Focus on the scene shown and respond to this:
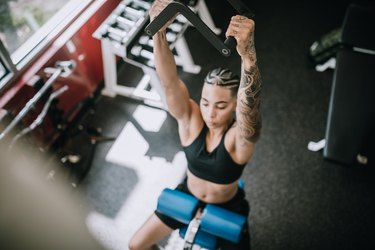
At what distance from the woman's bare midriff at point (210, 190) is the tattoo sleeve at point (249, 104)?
0.43m

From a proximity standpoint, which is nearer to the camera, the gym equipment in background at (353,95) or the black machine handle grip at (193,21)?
the black machine handle grip at (193,21)

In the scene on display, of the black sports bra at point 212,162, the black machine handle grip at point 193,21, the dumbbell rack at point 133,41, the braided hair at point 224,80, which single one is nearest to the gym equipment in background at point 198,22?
the black machine handle grip at point 193,21

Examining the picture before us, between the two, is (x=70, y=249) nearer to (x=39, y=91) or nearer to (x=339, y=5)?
(x=39, y=91)

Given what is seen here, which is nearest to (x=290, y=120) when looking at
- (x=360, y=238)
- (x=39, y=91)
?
(x=360, y=238)

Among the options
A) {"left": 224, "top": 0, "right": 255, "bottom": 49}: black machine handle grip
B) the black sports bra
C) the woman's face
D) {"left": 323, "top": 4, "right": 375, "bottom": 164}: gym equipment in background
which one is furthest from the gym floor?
{"left": 224, "top": 0, "right": 255, "bottom": 49}: black machine handle grip

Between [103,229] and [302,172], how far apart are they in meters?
1.53

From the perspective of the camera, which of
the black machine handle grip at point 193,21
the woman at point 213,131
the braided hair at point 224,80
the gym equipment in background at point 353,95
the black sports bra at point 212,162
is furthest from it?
the gym equipment in background at point 353,95

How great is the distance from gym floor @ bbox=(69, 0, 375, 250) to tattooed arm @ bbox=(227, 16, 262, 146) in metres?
1.12

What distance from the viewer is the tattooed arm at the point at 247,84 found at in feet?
3.34

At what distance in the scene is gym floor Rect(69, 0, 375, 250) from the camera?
2342 mm

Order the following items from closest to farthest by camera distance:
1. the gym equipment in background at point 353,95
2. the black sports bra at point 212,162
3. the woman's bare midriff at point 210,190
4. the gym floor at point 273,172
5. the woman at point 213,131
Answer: the woman at point 213,131 → the black sports bra at point 212,162 → the woman's bare midriff at point 210,190 → the gym equipment in background at point 353,95 → the gym floor at point 273,172

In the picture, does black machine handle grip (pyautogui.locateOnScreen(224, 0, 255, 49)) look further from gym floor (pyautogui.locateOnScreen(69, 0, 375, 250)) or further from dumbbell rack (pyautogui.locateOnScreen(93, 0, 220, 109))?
gym floor (pyautogui.locateOnScreen(69, 0, 375, 250))

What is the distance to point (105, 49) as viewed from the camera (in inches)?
108

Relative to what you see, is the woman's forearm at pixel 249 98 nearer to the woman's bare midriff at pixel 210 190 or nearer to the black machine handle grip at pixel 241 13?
the black machine handle grip at pixel 241 13
